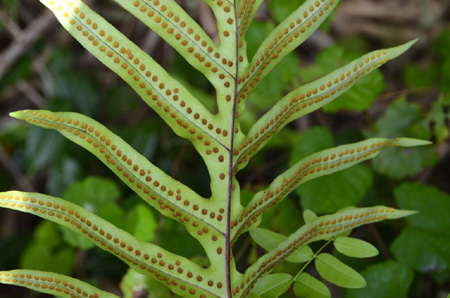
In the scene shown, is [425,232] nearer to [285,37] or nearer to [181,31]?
[285,37]

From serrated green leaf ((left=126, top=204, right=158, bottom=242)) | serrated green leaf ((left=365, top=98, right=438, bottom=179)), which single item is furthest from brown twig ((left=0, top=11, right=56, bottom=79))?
serrated green leaf ((left=365, top=98, right=438, bottom=179))

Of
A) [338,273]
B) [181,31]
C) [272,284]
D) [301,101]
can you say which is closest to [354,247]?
[338,273]

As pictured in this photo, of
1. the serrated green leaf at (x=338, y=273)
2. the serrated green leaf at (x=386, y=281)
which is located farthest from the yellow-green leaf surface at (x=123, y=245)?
the serrated green leaf at (x=386, y=281)

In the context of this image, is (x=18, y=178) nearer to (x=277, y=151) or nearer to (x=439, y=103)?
(x=277, y=151)

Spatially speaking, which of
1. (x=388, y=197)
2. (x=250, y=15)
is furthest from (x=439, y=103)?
(x=250, y=15)

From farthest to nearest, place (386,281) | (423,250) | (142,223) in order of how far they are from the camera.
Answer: (142,223) → (423,250) → (386,281)

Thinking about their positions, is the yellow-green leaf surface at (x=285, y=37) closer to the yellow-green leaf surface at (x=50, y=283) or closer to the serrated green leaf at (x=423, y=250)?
the yellow-green leaf surface at (x=50, y=283)

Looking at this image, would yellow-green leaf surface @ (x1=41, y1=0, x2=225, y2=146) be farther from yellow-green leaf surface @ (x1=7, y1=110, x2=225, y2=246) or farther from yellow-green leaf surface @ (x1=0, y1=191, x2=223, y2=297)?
yellow-green leaf surface @ (x1=0, y1=191, x2=223, y2=297)
